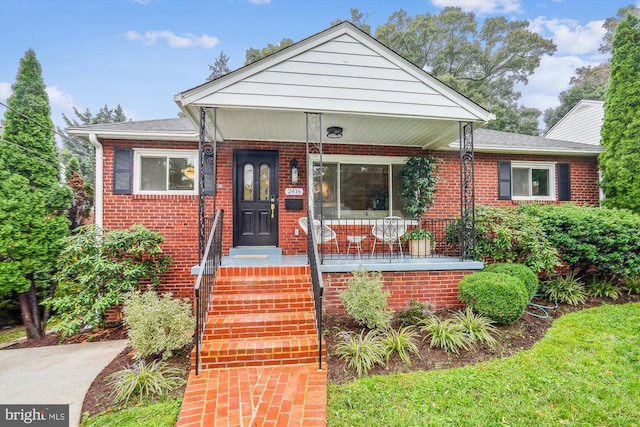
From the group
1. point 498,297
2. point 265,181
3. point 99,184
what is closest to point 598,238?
point 498,297

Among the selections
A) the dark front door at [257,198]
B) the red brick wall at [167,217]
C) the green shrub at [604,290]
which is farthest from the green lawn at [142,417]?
the green shrub at [604,290]

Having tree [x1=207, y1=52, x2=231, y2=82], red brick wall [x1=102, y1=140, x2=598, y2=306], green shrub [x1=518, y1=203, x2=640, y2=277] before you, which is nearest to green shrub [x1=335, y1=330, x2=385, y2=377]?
red brick wall [x1=102, y1=140, x2=598, y2=306]

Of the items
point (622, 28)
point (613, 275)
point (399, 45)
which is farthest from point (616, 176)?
point (399, 45)

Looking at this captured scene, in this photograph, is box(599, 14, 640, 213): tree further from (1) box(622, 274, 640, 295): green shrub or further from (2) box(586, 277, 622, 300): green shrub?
(2) box(586, 277, 622, 300): green shrub

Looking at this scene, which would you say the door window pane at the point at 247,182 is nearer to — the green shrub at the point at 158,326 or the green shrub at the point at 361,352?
the green shrub at the point at 158,326

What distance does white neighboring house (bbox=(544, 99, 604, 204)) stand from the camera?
32.2 feet

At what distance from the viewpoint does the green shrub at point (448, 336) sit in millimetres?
3660

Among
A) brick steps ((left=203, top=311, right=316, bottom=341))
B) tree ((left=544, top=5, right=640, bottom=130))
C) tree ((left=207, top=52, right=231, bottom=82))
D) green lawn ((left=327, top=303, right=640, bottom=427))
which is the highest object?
tree ((left=207, top=52, right=231, bottom=82))

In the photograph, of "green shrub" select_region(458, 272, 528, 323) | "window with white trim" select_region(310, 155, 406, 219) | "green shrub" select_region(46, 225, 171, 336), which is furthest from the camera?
"window with white trim" select_region(310, 155, 406, 219)

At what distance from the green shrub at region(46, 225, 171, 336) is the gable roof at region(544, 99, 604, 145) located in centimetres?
1381

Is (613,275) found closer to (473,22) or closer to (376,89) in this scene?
(376,89)

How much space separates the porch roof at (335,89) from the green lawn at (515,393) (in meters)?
3.74

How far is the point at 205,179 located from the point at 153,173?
139 cm

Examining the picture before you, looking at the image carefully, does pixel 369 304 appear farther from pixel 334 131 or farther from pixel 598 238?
pixel 598 238
